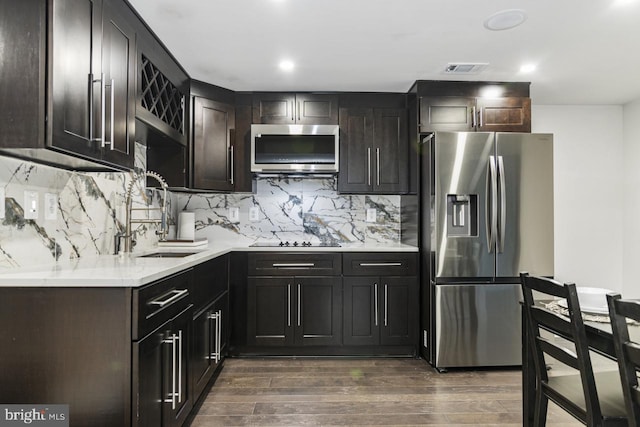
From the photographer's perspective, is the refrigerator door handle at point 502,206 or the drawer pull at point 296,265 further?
the drawer pull at point 296,265

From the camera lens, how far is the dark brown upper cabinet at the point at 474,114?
333 cm

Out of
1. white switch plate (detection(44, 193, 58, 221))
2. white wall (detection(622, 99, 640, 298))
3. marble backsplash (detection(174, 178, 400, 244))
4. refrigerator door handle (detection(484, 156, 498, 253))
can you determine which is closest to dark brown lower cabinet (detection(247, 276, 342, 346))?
marble backsplash (detection(174, 178, 400, 244))

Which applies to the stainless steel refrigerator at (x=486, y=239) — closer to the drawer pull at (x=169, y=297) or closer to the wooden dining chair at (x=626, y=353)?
the wooden dining chair at (x=626, y=353)

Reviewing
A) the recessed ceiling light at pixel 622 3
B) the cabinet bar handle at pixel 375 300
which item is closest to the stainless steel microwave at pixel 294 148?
the cabinet bar handle at pixel 375 300

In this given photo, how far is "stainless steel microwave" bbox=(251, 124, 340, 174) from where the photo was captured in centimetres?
344

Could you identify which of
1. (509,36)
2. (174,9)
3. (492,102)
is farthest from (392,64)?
(174,9)

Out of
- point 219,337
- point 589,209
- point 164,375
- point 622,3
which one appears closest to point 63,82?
point 164,375

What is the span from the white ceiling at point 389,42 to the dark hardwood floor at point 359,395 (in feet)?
7.72

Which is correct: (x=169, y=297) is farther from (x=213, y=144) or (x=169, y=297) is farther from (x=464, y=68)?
(x=464, y=68)

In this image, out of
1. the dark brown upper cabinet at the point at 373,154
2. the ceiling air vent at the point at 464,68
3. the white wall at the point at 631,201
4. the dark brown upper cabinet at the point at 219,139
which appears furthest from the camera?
the white wall at the point at 631,201

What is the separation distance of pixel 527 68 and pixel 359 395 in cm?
275

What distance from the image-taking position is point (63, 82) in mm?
1505

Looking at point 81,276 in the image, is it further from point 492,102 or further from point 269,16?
point 492,102

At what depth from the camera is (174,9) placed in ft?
7.13
